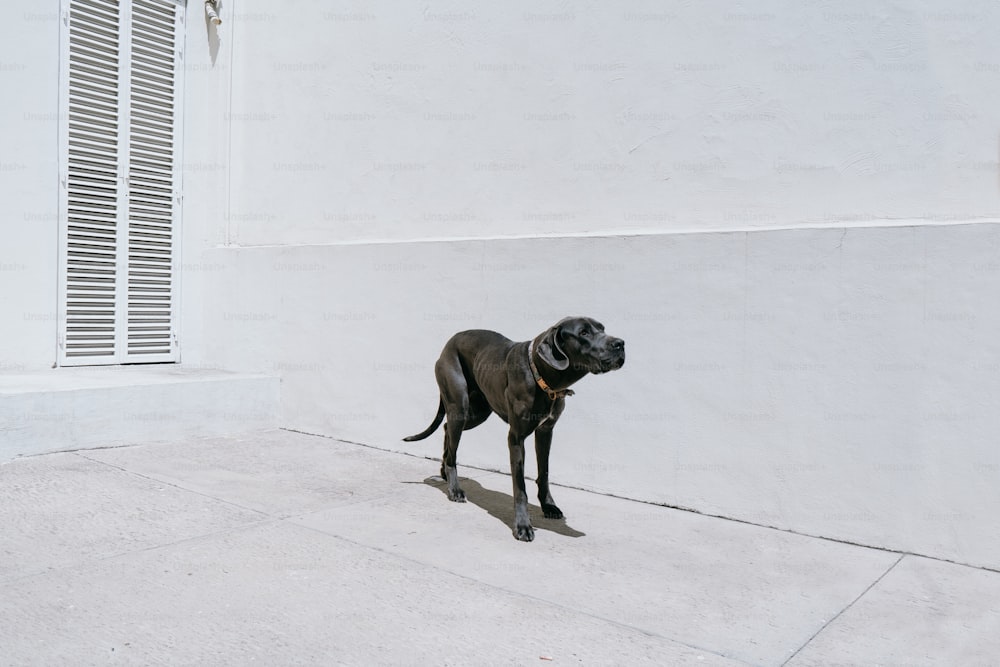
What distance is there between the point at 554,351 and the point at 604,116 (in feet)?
7.45

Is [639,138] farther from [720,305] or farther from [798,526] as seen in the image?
[798,526]

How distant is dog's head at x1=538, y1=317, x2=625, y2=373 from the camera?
393 cm

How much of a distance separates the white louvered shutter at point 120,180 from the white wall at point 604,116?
707 millimetres

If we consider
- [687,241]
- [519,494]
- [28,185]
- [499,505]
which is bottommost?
[499,505]

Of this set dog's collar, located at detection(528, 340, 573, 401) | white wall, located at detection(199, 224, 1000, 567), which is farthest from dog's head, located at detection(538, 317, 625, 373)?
white wall, located at detection(199, 224, 1000, 567)

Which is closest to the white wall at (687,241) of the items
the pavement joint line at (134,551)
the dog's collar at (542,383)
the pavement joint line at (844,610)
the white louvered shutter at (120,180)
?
the pavement joint line at (844,610)

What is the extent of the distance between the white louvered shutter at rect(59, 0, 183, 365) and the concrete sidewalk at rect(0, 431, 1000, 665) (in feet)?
8.05

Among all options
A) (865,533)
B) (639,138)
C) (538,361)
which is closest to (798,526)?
(865,533)

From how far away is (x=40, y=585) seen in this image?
3398 mm

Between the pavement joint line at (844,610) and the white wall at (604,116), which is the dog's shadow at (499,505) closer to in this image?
the pavement joint line at (844,610)

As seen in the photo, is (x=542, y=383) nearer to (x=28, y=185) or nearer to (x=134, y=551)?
(x=134, y=551)

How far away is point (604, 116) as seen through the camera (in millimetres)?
5633

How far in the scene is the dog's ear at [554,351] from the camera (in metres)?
4.05

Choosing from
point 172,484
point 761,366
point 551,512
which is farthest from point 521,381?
point 172,484
